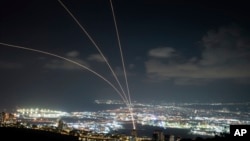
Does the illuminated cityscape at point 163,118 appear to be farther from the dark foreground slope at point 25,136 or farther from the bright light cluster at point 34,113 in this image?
the dark foreground slope at point 25,136

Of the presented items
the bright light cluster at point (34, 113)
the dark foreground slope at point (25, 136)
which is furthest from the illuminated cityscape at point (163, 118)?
the dark foreground slope at point (25, 136)

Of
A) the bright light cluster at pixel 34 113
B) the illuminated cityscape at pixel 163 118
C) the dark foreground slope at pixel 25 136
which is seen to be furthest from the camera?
the bright light cluster at pixel 34 113

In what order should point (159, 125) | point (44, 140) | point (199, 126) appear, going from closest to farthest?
point (44, 140) → point (199, 126) → point (159, 125)

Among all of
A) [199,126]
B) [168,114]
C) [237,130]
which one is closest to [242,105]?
[168,114]

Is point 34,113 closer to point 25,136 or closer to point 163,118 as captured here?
point 163,118

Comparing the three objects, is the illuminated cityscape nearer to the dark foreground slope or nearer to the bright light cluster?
the bright light cluster

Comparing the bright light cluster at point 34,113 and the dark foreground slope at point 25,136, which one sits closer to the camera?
the dark foreground slope at point 25,136

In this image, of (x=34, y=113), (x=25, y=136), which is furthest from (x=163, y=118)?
(x=25, y=136)

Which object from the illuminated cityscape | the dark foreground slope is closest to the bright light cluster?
the illuminated cityscape

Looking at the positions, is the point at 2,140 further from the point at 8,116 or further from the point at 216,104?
the point at 216,104

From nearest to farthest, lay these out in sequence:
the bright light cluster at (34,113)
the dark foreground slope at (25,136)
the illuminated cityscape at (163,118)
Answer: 1. the dark foreground slope at (25,136)
2. the illuminated cityscape at (163,118)
3. the bright light cluster at (34,113)

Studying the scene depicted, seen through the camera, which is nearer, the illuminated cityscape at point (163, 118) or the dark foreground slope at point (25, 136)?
the dark foreground slope at point (25, 136)
